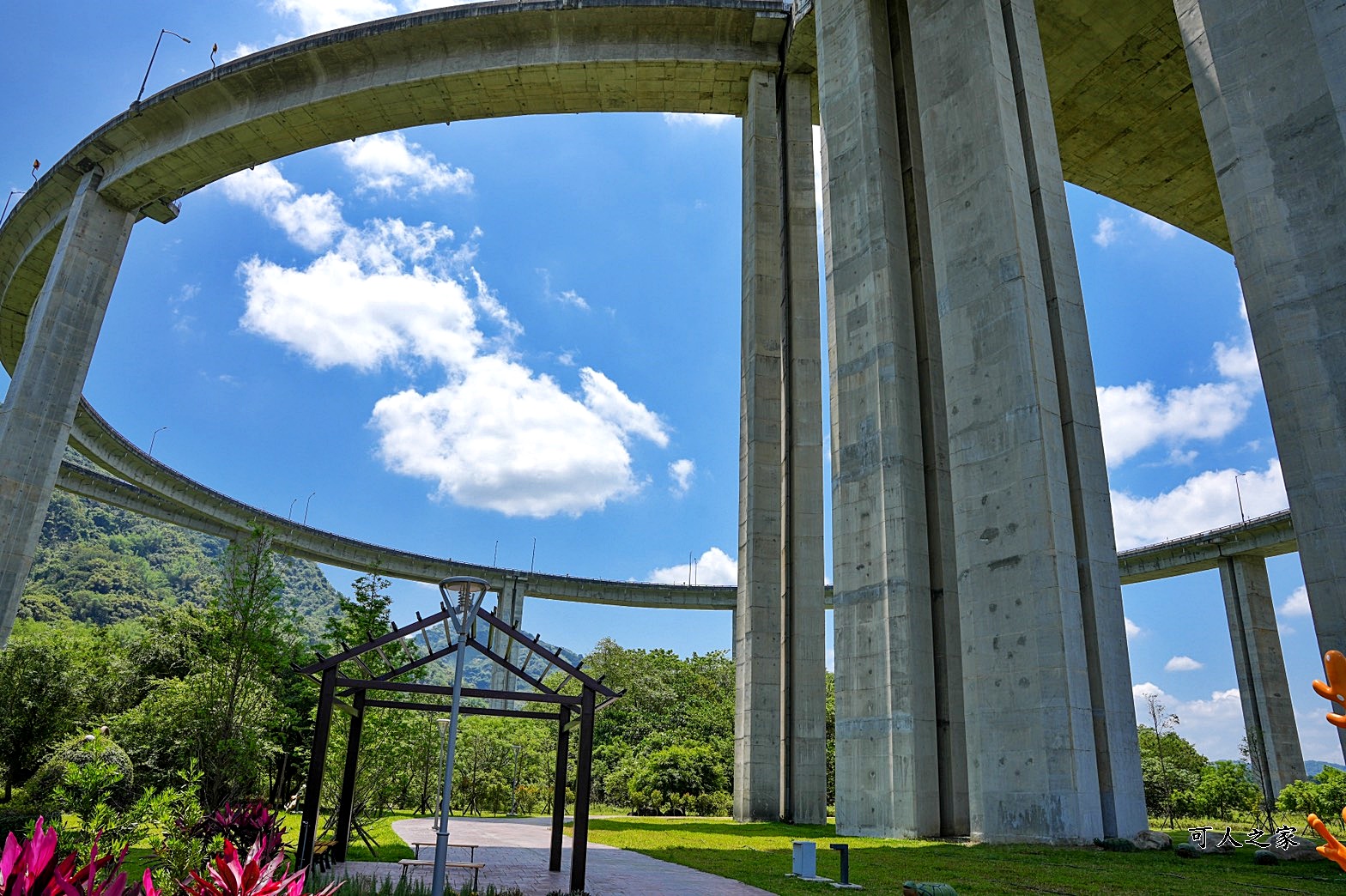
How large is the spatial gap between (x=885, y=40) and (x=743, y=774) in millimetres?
21727

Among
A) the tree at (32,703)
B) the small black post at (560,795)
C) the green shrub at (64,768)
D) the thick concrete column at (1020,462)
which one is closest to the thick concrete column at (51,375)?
the tree at (32,703)

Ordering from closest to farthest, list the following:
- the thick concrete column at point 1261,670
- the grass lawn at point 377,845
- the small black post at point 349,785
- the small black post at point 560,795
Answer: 1. the small black post at point 349,785
2. the small black post at point 560,795
3. the grass lawn at point 377,845
4. the thick concrete column at point 1261,670

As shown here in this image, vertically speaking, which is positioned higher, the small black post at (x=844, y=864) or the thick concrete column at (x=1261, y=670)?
the thick concrete column at (x=1261, y=670)

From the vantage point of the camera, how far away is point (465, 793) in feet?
126

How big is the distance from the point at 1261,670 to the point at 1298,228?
3907 centimetres

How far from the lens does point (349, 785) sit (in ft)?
41.6

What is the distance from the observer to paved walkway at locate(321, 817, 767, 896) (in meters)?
10.8

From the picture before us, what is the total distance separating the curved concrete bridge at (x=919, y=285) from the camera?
1260cm

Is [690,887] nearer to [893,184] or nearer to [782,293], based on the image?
[893,184]

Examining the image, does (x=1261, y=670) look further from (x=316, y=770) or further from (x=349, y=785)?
(x=316, y=770)

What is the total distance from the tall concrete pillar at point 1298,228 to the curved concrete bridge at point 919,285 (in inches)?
1.7

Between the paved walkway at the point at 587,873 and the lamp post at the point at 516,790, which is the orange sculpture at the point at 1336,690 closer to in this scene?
the paved walkway at the point at 587,873

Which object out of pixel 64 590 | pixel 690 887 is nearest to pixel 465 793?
pixel 690 887

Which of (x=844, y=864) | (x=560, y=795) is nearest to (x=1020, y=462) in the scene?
(x=844, y=864)
